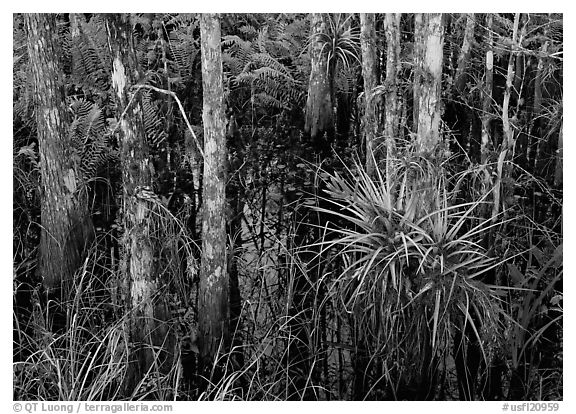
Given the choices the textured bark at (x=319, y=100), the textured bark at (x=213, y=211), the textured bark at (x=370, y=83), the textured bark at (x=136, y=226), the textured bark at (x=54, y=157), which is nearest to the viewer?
the textured bark at (x=136, y=226)

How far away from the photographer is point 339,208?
160 inches

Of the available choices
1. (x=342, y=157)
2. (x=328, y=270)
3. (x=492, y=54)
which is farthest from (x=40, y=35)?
(x=492, y=54)

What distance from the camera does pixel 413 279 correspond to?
12.4 ft

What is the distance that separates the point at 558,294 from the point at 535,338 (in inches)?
11.3

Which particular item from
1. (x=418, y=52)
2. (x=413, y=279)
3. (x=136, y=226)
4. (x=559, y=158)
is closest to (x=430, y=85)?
(x=418, y=52)

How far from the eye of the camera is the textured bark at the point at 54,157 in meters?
4.27

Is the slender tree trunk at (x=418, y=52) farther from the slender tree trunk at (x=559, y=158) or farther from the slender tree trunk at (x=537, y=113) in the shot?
the slender tree trunk at (x=559, y=158)

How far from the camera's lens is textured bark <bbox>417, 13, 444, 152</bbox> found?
416cm

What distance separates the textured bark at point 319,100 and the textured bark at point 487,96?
39.5 inches

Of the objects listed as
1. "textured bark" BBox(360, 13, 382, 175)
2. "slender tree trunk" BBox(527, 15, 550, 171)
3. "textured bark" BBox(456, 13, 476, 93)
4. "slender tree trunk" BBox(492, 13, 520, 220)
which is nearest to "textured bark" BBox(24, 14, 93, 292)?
"textured bark" BBox(360, 13, 382, 175)

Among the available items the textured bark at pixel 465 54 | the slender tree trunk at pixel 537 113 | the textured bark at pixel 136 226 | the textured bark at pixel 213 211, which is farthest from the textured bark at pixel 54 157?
the slender tree trunk at pixel 537 113

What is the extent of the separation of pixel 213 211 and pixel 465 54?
7.56 feet
